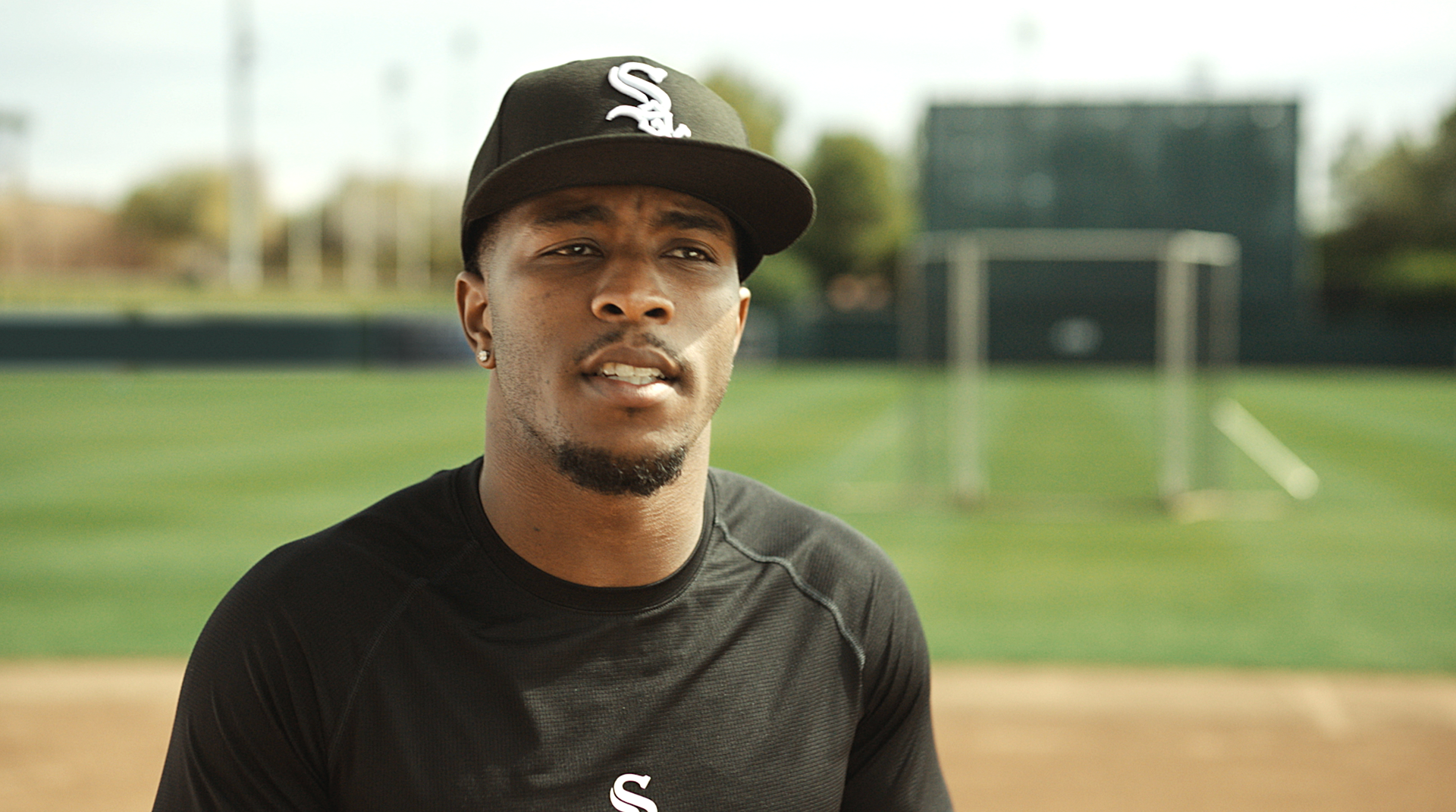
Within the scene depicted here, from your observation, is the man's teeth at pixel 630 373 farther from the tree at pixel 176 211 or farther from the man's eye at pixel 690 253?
the tree at pixel 176 211

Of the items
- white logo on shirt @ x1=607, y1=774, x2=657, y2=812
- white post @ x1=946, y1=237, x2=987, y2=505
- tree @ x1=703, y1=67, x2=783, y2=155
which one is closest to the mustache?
white logo on shirt @ x1=607, y1=774, x2=657, y2=812

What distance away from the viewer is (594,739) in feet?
5.59

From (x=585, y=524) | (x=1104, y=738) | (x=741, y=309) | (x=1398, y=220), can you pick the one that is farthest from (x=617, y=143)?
(x=1398, y=220)

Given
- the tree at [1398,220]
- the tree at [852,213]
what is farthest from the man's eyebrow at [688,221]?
the tree at [852,213]

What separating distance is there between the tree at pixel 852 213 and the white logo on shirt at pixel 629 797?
66.3m

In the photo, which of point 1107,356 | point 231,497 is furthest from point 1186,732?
point 1107,356

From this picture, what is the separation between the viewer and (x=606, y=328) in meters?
1.70

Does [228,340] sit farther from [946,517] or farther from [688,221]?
[688,221]

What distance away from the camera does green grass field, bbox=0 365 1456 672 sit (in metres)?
7.82

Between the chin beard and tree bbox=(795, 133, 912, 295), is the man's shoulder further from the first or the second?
tree bbox=(795, 133, 912, 295)

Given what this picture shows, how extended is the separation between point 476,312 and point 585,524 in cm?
34

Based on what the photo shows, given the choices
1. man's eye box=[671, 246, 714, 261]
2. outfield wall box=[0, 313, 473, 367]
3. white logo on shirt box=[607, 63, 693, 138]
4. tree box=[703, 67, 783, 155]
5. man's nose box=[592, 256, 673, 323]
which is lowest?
outfield wall box=[0, 313, 473, 367]

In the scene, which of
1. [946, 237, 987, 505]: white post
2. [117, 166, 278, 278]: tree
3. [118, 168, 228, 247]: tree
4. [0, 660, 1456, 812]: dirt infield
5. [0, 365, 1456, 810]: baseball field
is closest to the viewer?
[0, 660, 1456, 812]: dirt infield

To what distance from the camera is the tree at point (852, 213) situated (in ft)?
227
